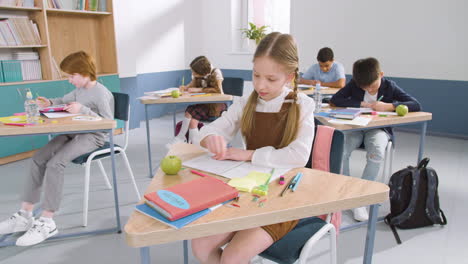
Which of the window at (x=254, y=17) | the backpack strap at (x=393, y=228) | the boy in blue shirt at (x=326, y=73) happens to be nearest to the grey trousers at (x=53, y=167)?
the backpack strap at (x=393, y=228)

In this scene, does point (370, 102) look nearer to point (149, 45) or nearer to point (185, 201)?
point (185, 201)

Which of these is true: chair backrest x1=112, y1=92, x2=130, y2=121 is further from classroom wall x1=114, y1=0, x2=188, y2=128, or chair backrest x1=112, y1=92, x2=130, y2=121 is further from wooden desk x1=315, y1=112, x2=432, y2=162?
classroom wall x1=114, y1=0, x2=188, y2=128

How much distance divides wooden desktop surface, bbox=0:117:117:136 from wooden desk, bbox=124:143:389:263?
99 cm

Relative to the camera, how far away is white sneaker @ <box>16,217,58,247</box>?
206cm

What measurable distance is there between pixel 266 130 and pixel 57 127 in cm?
120

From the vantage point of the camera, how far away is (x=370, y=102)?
106 inches

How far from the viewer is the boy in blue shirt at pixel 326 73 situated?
4.01 metres

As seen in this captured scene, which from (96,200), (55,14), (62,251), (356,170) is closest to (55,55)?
(55,14)

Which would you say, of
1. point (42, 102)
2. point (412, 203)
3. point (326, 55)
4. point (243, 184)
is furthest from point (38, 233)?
point (326, 55)

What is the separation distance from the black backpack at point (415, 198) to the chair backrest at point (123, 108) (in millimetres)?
1876

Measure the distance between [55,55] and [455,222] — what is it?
14.7 ft

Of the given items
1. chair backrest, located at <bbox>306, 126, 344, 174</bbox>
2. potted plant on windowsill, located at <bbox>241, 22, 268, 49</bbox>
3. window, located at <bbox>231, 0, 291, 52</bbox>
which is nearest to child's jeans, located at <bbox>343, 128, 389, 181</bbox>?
chair backrest, located at <bbox>306, 126, 344, 174</bbox>

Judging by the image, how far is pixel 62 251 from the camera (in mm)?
2045

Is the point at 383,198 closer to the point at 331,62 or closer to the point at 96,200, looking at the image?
the point at 96,200
